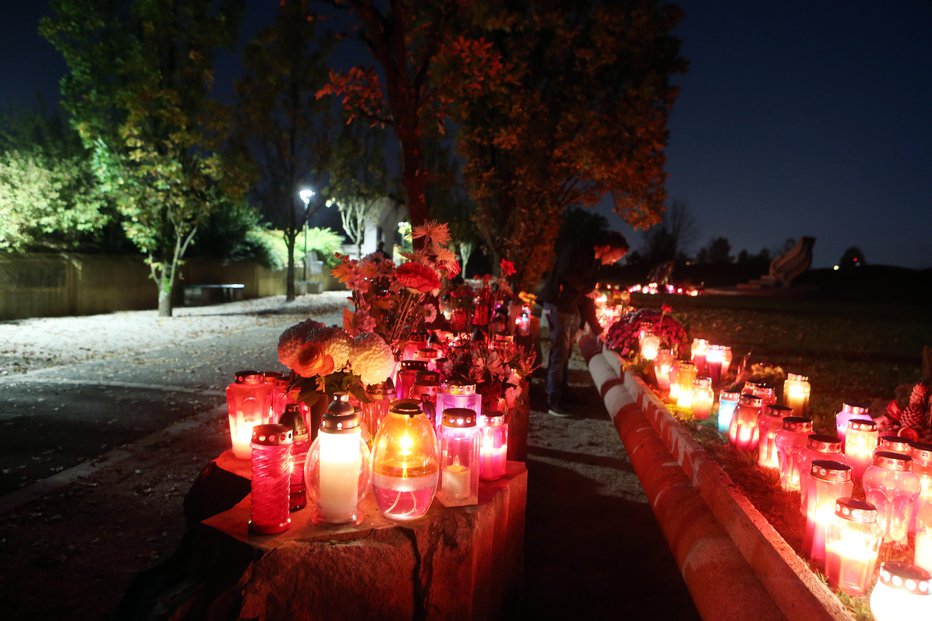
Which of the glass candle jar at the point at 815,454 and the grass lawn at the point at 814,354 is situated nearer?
the glass candle jar at the point at 815,454

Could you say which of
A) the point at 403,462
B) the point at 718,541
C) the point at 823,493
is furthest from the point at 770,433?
the point at 403,462

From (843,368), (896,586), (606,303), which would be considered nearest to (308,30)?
(606,303)

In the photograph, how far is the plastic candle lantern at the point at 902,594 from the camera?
180cm

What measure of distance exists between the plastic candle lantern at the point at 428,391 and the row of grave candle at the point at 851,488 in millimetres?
1834

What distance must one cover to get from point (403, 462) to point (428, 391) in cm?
89

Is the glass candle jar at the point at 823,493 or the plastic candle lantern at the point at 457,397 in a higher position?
the plastic candle lantern at the point at 457,397

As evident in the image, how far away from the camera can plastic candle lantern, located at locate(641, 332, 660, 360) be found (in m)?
6.64

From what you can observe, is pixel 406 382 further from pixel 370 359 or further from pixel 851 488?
pixel 851 488

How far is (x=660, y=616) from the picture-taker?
3.20 m

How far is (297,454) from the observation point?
7.55ft

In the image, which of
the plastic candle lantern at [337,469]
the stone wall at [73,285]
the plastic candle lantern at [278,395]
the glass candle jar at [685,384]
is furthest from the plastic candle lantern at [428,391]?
the stone wall at [73,285]

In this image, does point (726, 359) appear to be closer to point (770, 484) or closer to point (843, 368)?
point (770, 484)

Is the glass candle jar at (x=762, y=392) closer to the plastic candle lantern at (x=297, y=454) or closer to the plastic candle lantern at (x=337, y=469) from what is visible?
the plastic candle lantern at (x=337, y=469)

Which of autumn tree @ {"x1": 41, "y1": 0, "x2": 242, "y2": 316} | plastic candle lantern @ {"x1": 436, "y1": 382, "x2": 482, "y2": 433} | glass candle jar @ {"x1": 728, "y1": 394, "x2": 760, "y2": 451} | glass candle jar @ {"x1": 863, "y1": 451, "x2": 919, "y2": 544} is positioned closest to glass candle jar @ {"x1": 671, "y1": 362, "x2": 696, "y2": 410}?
glass candle jar @ {"x1": 728, "y1": 394, "x2": 760, "y2": 451}
